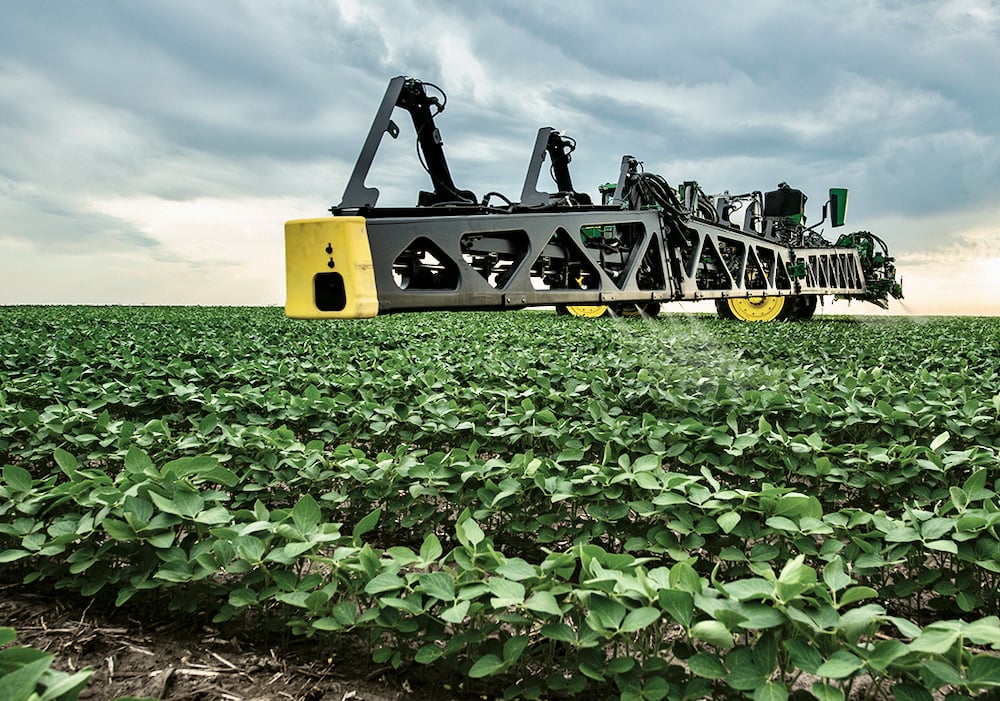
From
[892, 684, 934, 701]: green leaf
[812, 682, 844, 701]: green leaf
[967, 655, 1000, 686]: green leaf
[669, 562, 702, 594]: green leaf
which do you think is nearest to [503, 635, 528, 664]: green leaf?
[669, 562, 702, 594]: green leaf

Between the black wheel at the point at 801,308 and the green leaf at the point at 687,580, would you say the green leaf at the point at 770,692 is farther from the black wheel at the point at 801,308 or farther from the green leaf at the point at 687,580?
the black wheel at the point at 801,308

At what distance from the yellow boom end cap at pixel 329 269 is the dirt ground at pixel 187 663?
2.70 meters

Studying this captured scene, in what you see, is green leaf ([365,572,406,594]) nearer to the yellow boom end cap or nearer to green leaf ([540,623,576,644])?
green leaf ([540,623,576,644])

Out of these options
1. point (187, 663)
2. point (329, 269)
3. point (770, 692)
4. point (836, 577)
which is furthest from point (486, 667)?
point (329, 269)

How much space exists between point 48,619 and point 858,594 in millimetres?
2412

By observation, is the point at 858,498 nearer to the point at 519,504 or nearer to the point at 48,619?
the point at 519,504

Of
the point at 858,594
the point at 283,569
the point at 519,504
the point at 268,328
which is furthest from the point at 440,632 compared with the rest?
the point at 268,328

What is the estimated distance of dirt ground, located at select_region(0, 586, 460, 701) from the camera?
6.05 feet

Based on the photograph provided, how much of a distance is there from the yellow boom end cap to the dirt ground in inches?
106

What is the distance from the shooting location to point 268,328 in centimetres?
1059

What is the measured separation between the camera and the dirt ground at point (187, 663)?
1.84m

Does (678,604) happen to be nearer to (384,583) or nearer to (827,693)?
(827,693)

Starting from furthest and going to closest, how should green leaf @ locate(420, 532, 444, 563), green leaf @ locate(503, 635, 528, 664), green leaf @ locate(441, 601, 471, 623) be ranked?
green leaf @ locate(420, 532, 444, 563) < green leaf @ locate(503, 635, 528, 664) < green leaf @ locate(441, 601, 471, 623)

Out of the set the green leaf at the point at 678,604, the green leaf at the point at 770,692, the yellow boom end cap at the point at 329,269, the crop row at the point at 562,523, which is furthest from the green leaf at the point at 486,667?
the yellow boom end cap at the point at 329,269
